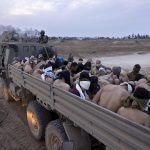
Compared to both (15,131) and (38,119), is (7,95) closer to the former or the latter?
(15,131)

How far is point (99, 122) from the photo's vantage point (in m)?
3.78

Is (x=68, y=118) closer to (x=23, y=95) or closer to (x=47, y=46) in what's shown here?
(x=23, y=95)

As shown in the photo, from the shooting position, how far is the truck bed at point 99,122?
317 centimetres

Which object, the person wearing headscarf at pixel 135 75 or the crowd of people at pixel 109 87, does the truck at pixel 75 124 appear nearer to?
the crowd of people at pixel 109 87

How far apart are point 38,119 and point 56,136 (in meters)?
1.11

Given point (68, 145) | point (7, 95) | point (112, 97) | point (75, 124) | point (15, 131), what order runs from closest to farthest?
point (112, 97)
point (75, 124)
point (68, 145)
point (15, 131)
point (7, 95)

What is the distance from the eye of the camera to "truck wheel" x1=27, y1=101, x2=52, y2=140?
6030mm

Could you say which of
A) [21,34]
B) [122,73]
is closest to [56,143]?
[122,73]

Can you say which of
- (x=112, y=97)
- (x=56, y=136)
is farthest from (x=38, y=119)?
(x=112, y=97)

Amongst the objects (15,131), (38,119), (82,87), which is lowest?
(15,131)

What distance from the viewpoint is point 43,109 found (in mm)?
6234

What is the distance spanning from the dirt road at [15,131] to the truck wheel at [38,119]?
19cm

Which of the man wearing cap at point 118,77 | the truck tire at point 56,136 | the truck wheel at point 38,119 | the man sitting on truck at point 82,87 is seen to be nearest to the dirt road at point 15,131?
the truck wheel at point 38,119

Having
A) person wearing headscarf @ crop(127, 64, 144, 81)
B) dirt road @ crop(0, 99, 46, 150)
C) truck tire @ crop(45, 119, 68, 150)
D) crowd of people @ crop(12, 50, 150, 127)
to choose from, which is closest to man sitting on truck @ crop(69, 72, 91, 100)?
crowd of people @ crop(12, 50, 150, 127)
